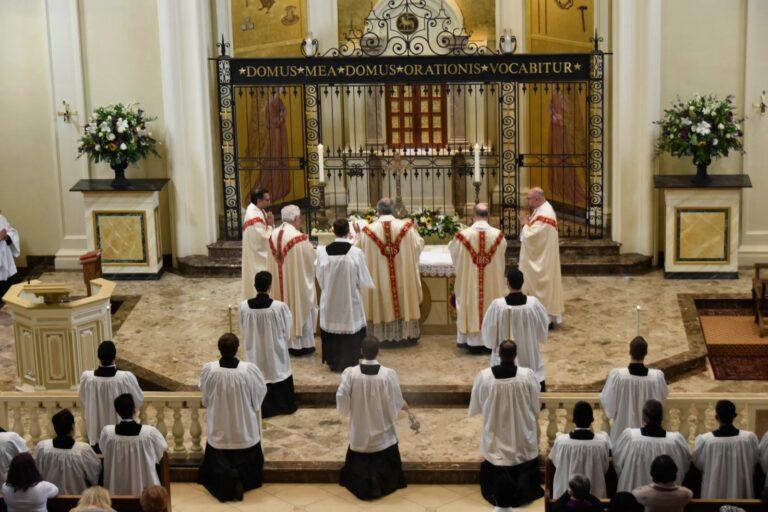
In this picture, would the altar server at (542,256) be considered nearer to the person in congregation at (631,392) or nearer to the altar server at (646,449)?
the person in congregation at (631,392)

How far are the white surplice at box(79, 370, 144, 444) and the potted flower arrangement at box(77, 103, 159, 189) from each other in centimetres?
663

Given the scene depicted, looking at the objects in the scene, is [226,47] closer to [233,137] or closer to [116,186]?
[233,137]

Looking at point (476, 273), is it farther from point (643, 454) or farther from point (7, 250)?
point (7, 250)

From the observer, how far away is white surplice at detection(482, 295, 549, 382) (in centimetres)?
1197

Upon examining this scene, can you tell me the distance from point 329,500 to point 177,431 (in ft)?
4.87

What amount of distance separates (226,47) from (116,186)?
261 centimetres

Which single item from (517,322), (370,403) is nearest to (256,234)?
(517,322)

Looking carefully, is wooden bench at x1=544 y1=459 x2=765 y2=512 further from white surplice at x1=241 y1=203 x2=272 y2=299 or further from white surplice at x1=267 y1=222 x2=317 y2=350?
white surplice at x1=241 y1=203 x2=272 y2=299

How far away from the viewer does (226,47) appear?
1848 centimetres

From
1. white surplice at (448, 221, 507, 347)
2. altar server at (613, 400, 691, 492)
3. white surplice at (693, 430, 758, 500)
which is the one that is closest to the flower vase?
white surplice at (448, 221, 507, 347)

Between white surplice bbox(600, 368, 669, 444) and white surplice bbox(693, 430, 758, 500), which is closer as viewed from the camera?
white surplice bbox(693, 430, 758, 500)

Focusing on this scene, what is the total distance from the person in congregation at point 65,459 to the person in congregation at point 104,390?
0.92m

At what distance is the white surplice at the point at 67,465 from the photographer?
9906 millimetres

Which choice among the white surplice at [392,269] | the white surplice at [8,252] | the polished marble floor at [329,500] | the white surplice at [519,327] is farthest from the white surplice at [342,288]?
the white surplice at [8,252]
